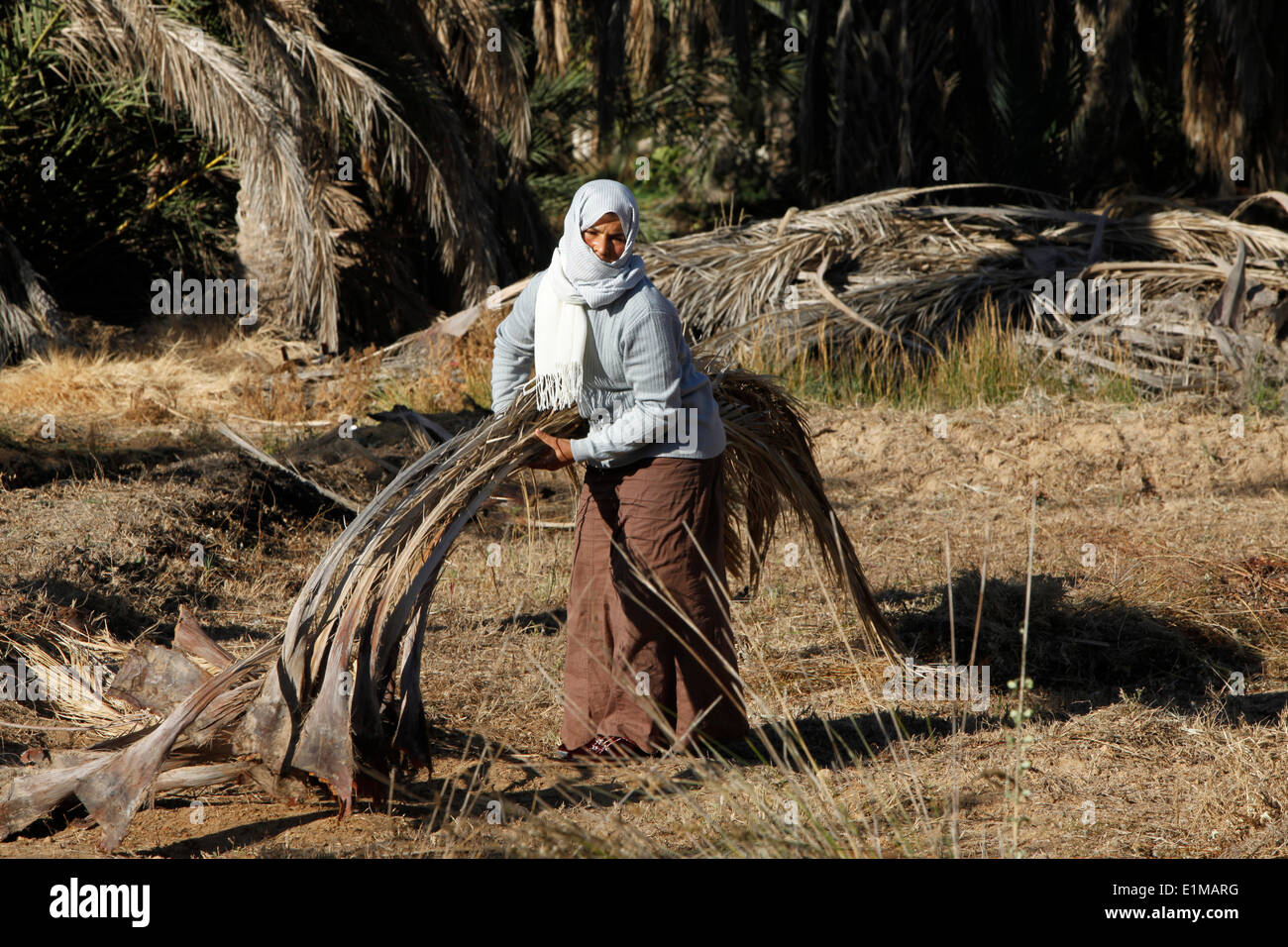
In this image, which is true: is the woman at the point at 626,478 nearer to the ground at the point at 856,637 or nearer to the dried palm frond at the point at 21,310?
the ground at the point at 856,637

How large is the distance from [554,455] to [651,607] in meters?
0.52

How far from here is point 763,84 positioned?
15711 mm

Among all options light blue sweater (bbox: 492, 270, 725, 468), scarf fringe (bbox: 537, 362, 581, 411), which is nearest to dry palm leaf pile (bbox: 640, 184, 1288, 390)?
light blue sweater (bbox: 492, 270, 725, 468)

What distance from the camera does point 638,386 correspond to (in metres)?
3.18

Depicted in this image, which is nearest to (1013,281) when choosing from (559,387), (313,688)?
(559,387)

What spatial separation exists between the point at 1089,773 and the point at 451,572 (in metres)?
3.05

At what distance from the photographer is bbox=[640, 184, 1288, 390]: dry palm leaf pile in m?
7.75

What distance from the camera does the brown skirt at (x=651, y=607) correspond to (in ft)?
10.9

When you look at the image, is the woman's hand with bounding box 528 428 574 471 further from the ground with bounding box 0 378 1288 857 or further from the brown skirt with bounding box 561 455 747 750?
the ground with bounding box 0 378 1288 857

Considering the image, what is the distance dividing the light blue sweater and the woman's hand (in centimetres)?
4

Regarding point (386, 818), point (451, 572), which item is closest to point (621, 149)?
point (451, 572)

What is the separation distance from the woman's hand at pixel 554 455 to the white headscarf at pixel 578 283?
130 mm

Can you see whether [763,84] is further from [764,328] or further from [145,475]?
[145,475]

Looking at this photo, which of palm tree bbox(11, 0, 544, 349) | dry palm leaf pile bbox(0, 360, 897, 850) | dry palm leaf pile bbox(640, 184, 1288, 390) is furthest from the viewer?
palm tree bbox(11, 0, 544, 349)
